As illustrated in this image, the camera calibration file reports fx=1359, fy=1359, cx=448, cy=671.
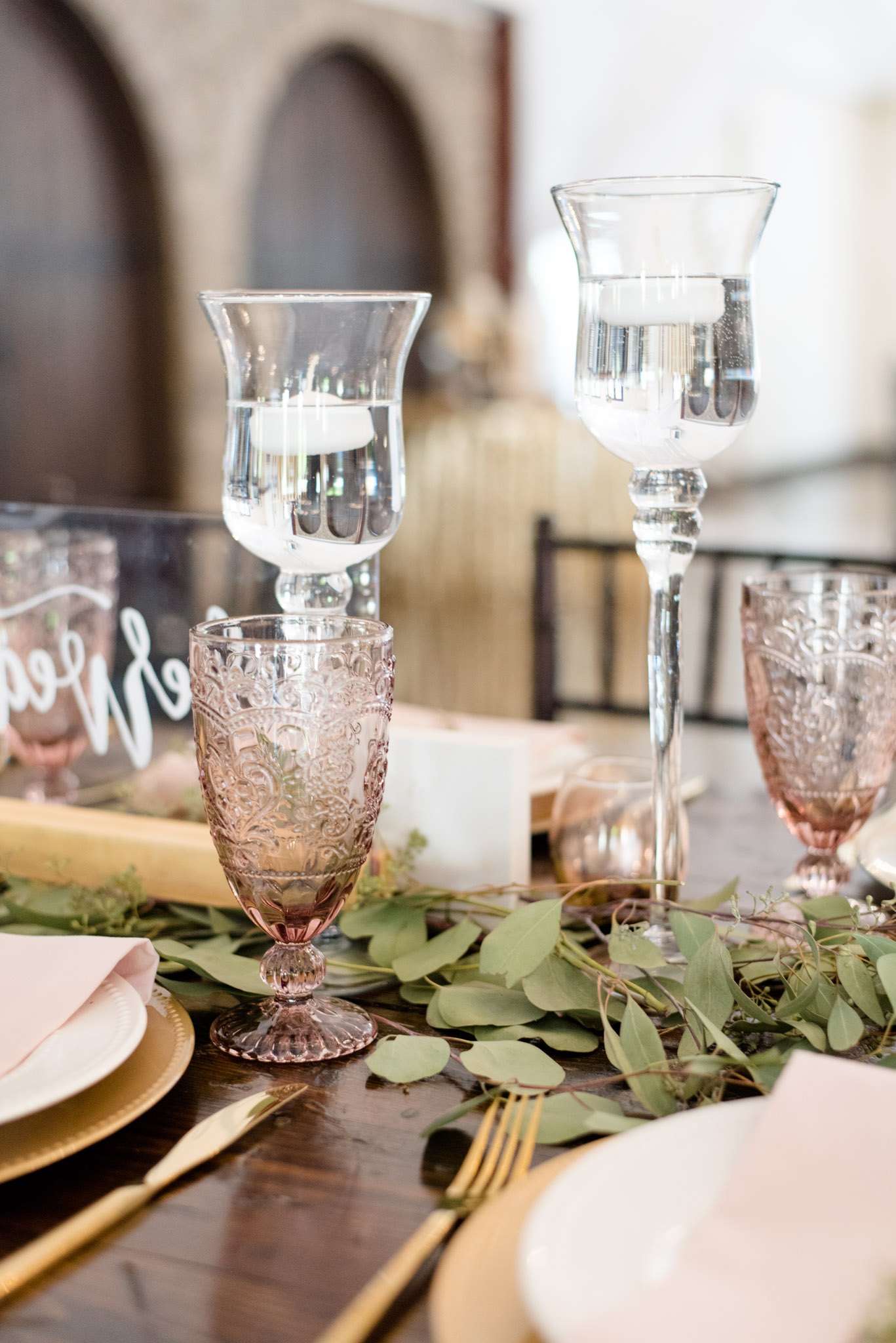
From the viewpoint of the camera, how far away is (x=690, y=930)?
1.88 ft

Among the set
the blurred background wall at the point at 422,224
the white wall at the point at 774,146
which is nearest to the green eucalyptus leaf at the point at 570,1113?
the blurred background wall at the point at 422,224

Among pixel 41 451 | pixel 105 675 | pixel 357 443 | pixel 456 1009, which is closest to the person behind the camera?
pixel 456 1009

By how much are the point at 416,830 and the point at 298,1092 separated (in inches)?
8.9

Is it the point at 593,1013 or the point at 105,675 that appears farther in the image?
the point at 105,675

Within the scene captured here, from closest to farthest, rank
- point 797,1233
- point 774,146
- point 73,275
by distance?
point 797,1233 → point 73,275 → point 774,146

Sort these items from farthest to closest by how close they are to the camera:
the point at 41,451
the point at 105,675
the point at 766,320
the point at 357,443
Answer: the point at 766,320 → the point at 41,451 → the point at 105,675 → the point at 357,443

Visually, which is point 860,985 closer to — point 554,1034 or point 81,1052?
point 554,1034

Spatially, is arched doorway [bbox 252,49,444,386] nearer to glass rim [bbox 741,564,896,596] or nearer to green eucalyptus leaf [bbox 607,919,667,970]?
glass rim [bbox 741,564,896,596]

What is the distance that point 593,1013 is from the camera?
0.57 meters

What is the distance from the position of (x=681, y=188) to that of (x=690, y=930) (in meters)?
0.33

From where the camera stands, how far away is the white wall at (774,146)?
4.72 meters

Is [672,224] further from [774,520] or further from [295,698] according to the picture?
[774,520]

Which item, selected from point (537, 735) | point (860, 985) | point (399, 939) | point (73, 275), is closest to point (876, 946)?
point (860, 985)

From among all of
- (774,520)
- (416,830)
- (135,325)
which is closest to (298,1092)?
(416,830)
